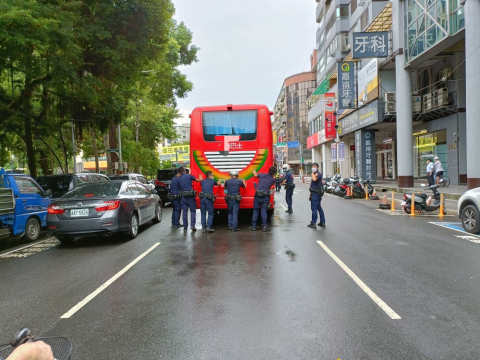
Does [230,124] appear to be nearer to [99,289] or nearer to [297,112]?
[99,289]

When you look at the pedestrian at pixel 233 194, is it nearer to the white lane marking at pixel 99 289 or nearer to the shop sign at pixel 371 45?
the white lane marking at pixel 99 289

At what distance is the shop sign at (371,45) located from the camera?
24672mm

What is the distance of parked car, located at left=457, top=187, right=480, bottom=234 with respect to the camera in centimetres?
933

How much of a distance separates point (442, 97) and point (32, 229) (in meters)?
21.6

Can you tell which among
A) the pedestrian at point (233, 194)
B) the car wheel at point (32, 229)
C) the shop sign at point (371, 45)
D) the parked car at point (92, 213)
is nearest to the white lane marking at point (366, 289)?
the pedestrian at point (233, 194)

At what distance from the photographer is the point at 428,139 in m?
26.8

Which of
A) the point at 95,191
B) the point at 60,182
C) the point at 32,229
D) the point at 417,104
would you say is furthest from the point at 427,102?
the point at 32,229

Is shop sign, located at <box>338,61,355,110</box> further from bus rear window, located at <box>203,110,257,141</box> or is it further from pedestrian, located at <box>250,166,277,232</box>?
pedestrian, located at <box>250,166,277,232</box>

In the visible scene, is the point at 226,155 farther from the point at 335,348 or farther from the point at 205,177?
the point at 335,348

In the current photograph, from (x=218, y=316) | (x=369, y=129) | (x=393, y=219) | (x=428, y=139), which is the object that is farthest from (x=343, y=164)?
(x=218, y=316)

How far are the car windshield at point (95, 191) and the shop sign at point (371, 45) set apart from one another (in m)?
19.9

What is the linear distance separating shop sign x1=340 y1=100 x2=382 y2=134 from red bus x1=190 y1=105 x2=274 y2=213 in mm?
17611

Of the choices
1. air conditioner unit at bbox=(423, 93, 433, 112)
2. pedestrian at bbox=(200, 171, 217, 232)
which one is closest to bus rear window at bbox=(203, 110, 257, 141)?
pedestrian at bbox=(200, 171, 217, 232)

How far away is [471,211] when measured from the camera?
9.63m
